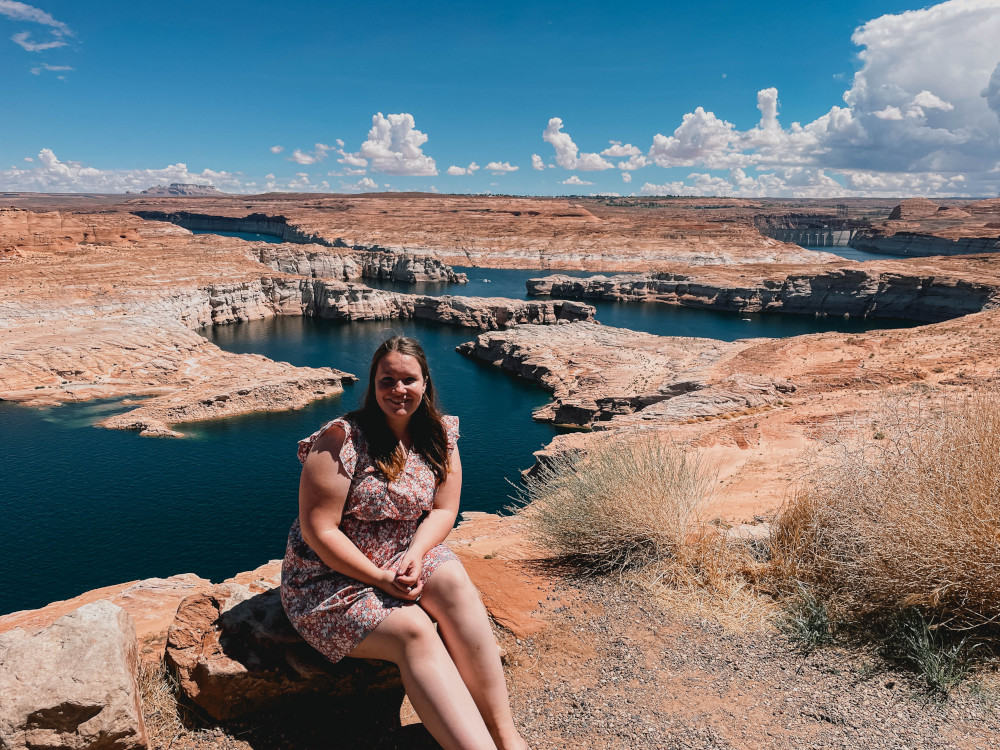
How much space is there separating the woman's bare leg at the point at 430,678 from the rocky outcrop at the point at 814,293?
6849 centimetres

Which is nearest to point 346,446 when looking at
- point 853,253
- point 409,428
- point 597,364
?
point 409,428

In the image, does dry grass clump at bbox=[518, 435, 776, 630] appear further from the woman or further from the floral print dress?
the floral print dress

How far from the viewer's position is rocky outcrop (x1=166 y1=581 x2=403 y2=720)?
3945 mm

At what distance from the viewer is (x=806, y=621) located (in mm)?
→ 4863

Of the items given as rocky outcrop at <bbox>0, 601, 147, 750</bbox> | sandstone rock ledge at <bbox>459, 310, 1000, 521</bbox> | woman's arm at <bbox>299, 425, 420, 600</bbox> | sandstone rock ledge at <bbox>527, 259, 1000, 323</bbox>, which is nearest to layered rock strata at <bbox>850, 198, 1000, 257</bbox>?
sandstone rock ledge at <bbox>527, 259, 1000, 323</bbox>

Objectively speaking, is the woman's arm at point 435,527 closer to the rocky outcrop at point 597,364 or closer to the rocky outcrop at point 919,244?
the rocky outcrop at point 597,364

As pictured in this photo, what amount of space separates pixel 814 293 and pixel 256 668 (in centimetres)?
7626

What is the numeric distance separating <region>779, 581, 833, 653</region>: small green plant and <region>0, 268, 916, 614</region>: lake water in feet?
21.3

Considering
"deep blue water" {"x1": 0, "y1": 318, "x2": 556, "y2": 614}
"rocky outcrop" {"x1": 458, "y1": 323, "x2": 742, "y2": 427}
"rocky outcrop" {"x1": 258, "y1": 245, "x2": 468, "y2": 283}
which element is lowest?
"deep blue water" {"x1": 0, "y1": 318, "x2": 556, "y2": 614}

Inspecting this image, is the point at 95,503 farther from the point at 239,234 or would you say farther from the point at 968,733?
the point at 239,234

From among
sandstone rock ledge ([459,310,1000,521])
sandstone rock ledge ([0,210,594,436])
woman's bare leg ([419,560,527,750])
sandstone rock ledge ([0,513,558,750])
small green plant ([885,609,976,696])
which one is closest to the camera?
sandstone rock ledge ([0,513,558,750])

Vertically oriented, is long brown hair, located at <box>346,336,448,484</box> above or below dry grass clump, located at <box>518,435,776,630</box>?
above

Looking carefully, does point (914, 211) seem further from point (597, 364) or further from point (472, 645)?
point (472, 645)

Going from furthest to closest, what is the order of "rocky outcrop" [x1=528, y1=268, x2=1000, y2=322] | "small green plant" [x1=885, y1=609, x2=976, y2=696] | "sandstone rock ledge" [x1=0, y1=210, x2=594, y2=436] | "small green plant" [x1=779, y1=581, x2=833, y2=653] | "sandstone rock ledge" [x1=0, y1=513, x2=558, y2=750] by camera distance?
1. "rocky outcrop" [x1=528, y1=268, x2=1000, y2=322]
2. "sandstone rock ledge" [x1=0, y1=210, x2=594, y2=436]
3. "small green plant" [x1=779, y1=581, x2=833, y2=653]
4. "small green plant" [x1=885, y1=609, x2=976, y2=696]
5. "sandstone rock ledge" [x1=0, y1=513, x2=558, y2=750]
